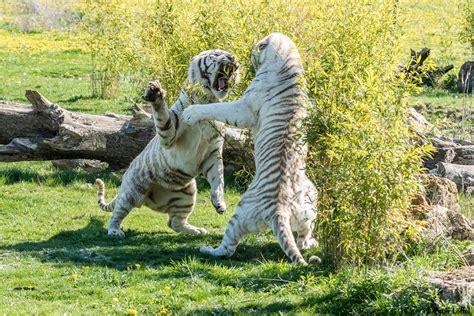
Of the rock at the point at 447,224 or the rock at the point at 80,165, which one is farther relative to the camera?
the rock at the point at 80,165

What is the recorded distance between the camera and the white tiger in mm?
9188

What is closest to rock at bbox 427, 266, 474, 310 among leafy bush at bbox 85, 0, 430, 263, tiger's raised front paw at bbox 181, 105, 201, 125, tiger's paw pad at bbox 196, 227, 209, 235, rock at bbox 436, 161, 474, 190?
leafy bush at bbox 85, 0, 430, 263

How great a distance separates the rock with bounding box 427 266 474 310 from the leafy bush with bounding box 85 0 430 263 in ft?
2.44

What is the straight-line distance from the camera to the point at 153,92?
8.58 m

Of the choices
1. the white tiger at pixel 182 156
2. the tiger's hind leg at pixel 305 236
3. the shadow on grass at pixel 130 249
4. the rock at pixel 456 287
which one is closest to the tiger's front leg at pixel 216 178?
the white tiger at pixel 182 156

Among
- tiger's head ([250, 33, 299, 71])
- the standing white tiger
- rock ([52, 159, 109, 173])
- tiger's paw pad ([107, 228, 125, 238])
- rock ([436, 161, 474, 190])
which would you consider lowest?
rock ([52, 159, 109, 173])

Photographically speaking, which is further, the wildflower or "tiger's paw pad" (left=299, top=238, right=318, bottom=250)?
"tiger's paw pad" (left=299, top=238, right=318, bottom=250)

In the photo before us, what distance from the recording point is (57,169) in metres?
13.5

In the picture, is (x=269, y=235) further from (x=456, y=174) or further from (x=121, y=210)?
(x=456, y=174)

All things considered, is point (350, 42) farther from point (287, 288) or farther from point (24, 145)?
point (24, 145)

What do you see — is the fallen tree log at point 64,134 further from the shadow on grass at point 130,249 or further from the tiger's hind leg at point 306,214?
the tiger's hind leg at point 306,214

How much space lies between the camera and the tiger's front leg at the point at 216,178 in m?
9.48

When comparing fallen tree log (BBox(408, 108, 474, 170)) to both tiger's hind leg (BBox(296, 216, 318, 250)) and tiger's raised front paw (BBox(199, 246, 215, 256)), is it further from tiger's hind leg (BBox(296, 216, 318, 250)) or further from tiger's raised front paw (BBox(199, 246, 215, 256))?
tiger's raised front paw (BBox(199, 246, 215, 256))

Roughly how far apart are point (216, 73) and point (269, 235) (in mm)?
2058
